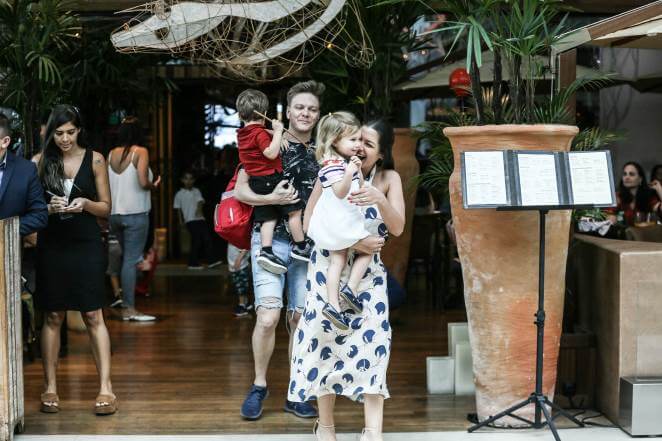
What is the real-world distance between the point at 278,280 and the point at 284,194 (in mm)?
446

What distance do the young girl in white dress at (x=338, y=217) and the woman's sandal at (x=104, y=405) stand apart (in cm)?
158

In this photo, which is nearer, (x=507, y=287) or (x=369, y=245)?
(x=369, y=245)

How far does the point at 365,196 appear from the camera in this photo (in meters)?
4.37

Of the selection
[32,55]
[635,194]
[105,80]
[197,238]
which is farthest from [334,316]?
[197,238]

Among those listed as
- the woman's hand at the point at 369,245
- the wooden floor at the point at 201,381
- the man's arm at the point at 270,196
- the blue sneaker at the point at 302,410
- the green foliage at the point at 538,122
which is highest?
the green foliage at the point at 538,122

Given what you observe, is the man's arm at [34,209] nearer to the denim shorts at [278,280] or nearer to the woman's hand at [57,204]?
the woman's hand at [57,204]

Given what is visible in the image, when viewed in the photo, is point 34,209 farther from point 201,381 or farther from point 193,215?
point 193,215

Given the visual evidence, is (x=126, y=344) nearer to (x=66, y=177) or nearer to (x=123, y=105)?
(x=66, y=177)

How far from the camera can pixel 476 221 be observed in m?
5.06

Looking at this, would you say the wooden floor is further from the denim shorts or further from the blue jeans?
the denim shorts

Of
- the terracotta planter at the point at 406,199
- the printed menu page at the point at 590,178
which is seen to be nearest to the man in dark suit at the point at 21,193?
→ the printed menu page at the point at 590,178

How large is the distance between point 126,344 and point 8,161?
8.93ft

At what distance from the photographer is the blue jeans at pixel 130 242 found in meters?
8.51

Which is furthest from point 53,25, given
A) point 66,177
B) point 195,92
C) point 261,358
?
point 195,92
